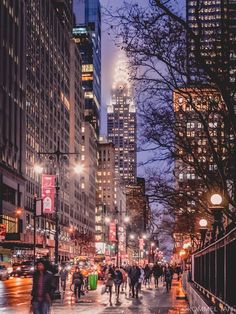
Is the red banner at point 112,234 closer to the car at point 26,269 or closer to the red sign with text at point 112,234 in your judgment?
the red sign with text at point 112,234

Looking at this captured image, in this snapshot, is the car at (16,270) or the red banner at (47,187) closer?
the red banner at (47,187)

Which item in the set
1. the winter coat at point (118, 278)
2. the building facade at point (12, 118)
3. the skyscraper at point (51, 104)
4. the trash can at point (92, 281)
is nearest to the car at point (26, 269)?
the building facade at point (12, 118)

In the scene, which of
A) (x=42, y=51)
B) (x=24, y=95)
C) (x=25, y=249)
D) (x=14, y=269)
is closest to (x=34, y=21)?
(x=42, y=51)

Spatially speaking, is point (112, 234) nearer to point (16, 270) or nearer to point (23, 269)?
point (23, 269)

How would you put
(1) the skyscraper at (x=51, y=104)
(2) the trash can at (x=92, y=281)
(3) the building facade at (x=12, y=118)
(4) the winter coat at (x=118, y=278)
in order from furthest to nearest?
(1) the skyscraper at (x=51, y=104) < (3) the building facade at (x=12, y=118) < (2) the trash can at (x=92, y=281) < (4) the winter coat at (x=118, y=278)

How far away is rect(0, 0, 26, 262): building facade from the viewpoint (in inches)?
4242

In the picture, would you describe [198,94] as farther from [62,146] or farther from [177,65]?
[62,146]

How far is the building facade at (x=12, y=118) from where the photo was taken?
107750 mm

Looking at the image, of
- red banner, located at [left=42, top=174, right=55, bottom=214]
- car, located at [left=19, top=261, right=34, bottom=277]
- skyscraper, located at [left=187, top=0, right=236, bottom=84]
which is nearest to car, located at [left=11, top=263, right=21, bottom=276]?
car, located at [left=19, top=261, right=34, bottom=277]

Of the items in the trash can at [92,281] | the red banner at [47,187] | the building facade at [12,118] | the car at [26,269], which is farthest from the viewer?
the building facade at [12,118]

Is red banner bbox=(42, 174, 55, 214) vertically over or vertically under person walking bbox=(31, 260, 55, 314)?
over

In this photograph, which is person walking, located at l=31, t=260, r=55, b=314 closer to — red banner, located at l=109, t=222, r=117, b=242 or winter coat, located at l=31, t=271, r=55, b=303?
winter coat, located at l=31, t=271, r=55, b=303

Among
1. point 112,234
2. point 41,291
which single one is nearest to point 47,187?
point 112,234

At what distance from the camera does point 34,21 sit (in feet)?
473
